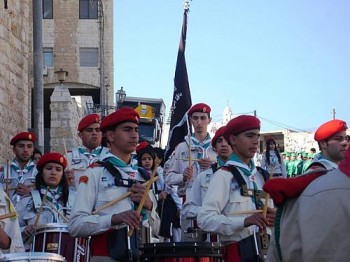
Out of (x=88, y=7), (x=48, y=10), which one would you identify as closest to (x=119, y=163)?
(x=88, y=7)

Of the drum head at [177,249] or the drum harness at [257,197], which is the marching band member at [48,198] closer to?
the drum harness at [257,197]

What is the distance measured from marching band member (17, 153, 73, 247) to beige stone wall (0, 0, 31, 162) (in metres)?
6.21

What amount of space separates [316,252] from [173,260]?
9.10 feet

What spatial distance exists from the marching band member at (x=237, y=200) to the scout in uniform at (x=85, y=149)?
163 inches

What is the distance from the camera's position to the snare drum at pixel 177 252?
17.8 ft

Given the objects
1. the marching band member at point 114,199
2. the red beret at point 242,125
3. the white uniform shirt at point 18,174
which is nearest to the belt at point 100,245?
the marching band member at point 114,199

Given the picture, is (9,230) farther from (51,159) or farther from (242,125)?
(51,159)

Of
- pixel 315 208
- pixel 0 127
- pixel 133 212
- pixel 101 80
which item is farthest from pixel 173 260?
pixel 101 80

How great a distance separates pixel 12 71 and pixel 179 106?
18.3 ft

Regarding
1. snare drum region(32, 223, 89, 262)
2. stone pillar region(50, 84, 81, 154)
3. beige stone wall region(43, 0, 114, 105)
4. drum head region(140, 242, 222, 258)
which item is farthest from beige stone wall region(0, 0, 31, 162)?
beige stone wall region(43, 0, 114, 105)

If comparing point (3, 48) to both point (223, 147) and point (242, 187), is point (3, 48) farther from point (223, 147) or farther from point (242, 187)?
point (242, 187)

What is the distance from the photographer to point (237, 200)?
6.36 metres

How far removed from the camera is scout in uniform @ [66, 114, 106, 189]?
10539 mm

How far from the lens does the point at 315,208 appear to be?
277 cm
